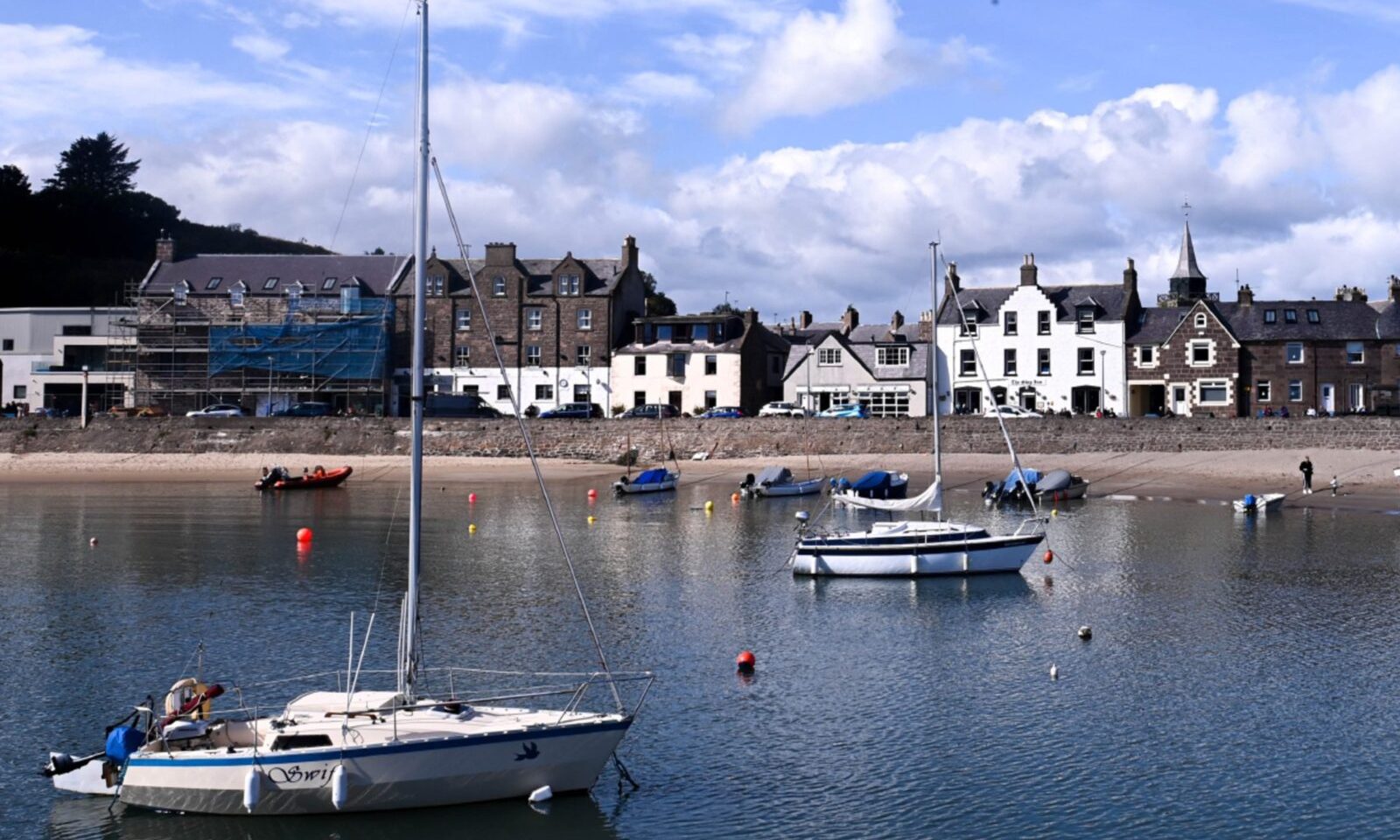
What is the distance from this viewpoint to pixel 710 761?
21.7 meters

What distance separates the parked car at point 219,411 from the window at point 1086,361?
54515mm

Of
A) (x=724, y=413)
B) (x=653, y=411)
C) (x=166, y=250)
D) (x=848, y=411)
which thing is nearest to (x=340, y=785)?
(x=724, y=413)

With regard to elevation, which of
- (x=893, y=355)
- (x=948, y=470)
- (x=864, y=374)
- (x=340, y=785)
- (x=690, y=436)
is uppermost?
(x=893, y=355)

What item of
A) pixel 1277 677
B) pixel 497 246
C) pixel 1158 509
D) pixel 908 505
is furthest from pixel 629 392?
pixel 1277 677

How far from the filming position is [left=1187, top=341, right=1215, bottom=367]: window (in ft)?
264

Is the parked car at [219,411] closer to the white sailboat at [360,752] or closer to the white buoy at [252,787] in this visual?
the white sailboat at [360,752]

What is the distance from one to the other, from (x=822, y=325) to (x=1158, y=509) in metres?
61.9

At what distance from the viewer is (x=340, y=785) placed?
18109 millimetres

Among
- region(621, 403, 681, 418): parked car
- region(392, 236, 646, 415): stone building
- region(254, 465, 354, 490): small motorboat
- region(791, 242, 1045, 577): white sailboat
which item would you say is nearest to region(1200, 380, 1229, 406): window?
region(621, 403, 681, 418): parked car

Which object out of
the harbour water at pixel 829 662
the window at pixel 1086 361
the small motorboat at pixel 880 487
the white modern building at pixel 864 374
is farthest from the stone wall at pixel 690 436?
the harbour water at pixel 829 662

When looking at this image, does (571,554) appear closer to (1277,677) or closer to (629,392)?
(1277,677)

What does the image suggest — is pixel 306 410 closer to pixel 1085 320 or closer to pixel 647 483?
pixel 647 483

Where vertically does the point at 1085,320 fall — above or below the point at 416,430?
above

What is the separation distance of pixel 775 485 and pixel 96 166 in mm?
125104
